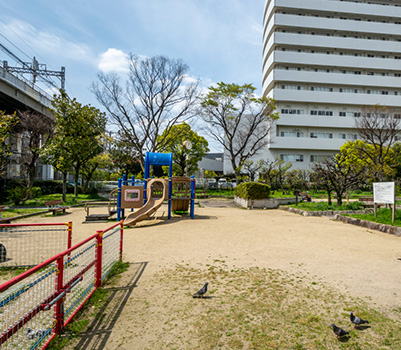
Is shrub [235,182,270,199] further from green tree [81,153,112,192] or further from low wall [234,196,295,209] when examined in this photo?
green tree [81,153,112,192]

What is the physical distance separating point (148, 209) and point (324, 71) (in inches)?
1690

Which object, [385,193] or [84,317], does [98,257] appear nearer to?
[84,317]

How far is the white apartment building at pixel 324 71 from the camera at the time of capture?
3988 centimetres

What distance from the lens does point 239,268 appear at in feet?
16.5

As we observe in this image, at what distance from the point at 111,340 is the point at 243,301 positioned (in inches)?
71.0

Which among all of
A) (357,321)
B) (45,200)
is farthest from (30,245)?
(45,200)

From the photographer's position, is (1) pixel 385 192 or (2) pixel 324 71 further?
(2) pixel 324 71

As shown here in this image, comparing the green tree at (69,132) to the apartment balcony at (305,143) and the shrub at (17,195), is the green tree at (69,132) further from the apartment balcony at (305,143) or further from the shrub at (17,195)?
the apartment balcony at (305,143)

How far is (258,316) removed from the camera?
3186 millimetres

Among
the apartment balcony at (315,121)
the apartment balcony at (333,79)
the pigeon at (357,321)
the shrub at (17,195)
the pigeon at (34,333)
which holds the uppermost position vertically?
the apartment balcony at (333,79)

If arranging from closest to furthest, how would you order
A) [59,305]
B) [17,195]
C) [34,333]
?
[34,333]
[59,305]
[17,195]

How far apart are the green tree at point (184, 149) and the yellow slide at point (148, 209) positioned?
20.5 meters

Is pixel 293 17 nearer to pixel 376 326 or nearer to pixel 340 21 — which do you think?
pixel 340 21

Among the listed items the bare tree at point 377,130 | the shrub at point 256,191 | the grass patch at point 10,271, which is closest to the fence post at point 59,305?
the grass patch at point 10,271
